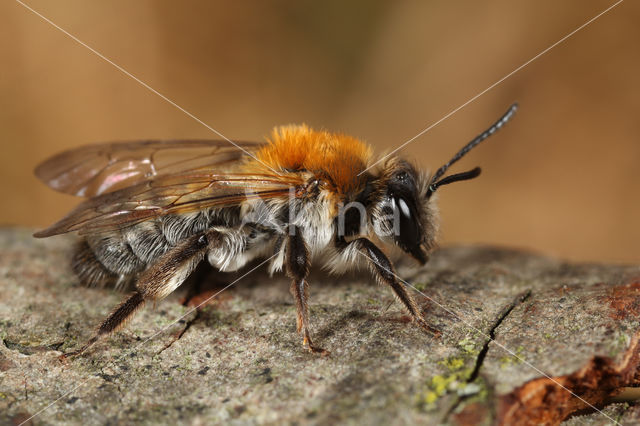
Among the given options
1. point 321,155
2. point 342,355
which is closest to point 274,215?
point 321,155

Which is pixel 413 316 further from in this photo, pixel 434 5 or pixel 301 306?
pixel 434 5

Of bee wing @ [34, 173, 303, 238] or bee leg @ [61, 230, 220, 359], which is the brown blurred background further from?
bee leg @ [61, 230, 220, 359]

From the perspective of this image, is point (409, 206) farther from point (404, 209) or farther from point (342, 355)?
point (342, 355)

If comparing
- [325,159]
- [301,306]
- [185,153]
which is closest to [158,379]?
[301,306]

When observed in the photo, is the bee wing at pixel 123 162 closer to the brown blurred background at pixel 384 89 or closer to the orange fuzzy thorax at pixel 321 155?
the orange fuzzy thorax at pixel 321 155

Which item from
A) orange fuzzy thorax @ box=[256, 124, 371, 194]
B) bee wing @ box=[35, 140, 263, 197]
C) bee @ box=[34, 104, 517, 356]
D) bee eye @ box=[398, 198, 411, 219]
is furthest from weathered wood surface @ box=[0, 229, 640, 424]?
bee wing @ box=[35, 140, 263, 197]
